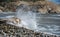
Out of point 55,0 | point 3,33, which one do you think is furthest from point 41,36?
point 55,0

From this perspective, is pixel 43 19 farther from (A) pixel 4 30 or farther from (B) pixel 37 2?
(A) pixel 4 30

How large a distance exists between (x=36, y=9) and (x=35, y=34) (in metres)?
2.47

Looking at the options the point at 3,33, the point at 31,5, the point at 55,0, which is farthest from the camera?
the point at 31,5

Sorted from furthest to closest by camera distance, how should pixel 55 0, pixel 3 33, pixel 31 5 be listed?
pixel 31 5, pixel 55 0, pixel 3 33

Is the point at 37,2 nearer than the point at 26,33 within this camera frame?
No

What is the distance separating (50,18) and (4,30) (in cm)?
264

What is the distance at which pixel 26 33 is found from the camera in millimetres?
3352

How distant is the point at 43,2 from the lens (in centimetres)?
566

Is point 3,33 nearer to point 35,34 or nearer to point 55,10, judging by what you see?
point 35,34

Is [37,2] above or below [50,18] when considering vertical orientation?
above

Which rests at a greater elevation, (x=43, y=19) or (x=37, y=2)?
(x=37, y=2)

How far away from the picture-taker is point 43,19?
5898 mm

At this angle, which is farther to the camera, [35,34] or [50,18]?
[50,18]

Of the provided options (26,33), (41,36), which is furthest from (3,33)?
(41,36)
